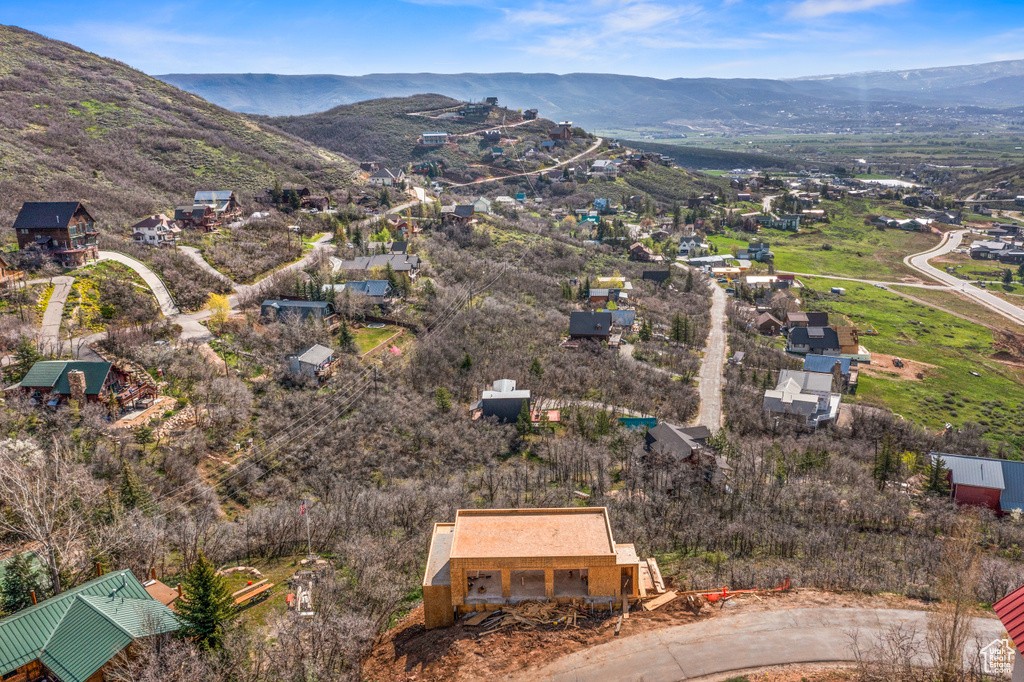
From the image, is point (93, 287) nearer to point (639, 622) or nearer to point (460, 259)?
point (460, 259)

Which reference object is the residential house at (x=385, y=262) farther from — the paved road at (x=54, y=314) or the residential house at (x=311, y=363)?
the paved road at (x=54, y=314)

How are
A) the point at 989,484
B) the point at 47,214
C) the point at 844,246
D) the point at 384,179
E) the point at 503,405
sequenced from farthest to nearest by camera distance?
1. the point at 844,246
2. the point at 384,179
3. the point at 47,214
4. the point at 503,405
5. the point at 989,484

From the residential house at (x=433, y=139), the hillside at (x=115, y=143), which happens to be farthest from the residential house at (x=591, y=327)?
the residential house at (x=433, y=139)

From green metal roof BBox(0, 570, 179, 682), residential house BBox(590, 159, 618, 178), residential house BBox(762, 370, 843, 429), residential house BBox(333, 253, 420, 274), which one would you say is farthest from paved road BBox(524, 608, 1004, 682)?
residential house BBox(590, 159, 618, 178)

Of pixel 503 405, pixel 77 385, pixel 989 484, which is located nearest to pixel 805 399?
pixel 989 484

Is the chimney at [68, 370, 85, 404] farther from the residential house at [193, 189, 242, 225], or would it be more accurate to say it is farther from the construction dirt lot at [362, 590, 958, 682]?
the residential house at [193, 189, 242, 225]

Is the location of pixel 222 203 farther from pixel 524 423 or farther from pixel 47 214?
pixel 524 423
